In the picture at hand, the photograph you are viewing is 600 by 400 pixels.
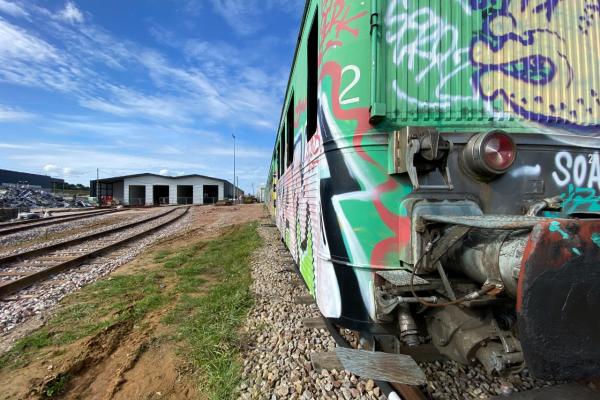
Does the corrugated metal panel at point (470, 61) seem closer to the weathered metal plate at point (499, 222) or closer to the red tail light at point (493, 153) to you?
the red tail light at point (493, 153)

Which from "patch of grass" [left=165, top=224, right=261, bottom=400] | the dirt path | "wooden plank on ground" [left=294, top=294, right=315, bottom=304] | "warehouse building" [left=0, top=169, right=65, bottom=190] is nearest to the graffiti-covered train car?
"patch of grass" [left=165, top=224, right=261, bottom=400]

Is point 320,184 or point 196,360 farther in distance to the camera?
point 196,360

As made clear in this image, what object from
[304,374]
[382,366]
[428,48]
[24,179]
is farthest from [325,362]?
[24,179]

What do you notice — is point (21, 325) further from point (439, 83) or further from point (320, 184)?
point (439, 83)

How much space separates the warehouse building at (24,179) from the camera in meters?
67.6

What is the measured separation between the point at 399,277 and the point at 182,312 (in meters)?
3.86

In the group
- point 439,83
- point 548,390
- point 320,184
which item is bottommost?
point 548,390

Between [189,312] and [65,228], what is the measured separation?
14.2 meters

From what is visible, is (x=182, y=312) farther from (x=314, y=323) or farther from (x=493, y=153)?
(x=493, y=153)

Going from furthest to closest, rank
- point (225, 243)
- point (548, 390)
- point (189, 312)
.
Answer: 1. point (225, 243)
2. point (189, 312)
3. point (548, 390)

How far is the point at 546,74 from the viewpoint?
239 centimetres

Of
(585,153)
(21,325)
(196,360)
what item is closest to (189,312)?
(196,360)

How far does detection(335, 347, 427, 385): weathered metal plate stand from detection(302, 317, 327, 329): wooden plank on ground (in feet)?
5.46

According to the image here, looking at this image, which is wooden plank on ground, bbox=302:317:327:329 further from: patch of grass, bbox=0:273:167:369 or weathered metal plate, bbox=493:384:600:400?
patch of grass, bbox=0:273:167:369
